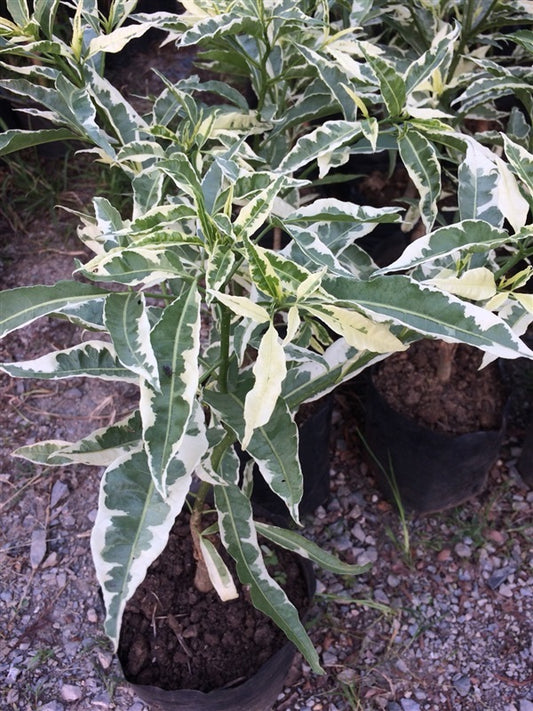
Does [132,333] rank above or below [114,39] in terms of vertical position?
below

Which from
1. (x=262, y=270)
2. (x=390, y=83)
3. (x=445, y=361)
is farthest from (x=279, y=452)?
(x=445, y=361)

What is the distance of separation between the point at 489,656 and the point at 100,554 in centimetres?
124

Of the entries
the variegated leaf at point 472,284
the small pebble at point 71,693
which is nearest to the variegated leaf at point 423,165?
the variegated leaf at point 472,284

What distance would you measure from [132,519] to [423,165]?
2.39 feet

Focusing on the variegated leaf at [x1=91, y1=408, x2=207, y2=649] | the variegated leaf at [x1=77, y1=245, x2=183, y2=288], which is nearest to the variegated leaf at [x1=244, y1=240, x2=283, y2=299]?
the variegated leaf at [x1=77, y1=245, x2=183, y2=288]

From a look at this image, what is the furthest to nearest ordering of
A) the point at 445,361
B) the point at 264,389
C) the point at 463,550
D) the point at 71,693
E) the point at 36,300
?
the point at 463,550
the point at 445,361
the point at 71,693
the point at 36,300
the point at 264,389

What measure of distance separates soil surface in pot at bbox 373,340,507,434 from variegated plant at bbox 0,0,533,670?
19.1 inches

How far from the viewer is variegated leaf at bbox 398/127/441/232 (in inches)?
42.9

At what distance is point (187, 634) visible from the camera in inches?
53.4

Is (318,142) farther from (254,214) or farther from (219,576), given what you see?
(219,576)

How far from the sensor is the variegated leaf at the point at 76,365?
2.90ft

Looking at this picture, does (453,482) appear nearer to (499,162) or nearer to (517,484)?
(517,484)

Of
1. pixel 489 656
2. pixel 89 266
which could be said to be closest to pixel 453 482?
pixel 489 656

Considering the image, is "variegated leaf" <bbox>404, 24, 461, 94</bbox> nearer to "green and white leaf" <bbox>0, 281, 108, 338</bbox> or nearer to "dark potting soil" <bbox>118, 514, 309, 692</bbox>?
"green and white leaf" <bbox>0, 281, 108, 338</bbox>
